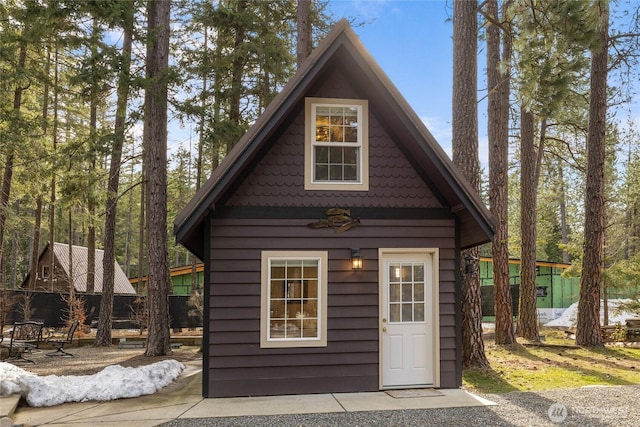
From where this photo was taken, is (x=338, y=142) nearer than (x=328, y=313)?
No

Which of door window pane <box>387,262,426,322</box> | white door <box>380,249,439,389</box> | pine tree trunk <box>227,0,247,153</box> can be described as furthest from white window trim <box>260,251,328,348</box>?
pine tree trunk <box>227,0,247,153</box>

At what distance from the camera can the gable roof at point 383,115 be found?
22.2 ft

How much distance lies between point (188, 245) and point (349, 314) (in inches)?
105

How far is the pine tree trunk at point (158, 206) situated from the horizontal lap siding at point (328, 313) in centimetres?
401

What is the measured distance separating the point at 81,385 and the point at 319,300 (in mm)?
3415

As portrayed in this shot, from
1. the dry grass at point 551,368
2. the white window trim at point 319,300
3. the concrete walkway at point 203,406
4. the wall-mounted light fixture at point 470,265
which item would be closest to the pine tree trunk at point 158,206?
the concrete walkway at point 203,406

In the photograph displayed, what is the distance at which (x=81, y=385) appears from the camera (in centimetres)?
696

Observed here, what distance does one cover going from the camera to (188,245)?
25.9 feet

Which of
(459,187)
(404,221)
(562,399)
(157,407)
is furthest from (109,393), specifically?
(562,399)

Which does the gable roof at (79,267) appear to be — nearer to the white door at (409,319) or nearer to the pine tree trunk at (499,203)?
the pine tree trunk at (499,203)

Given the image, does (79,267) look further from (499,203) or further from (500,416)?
(500,416)

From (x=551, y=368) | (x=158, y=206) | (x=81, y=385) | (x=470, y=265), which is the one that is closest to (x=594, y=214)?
(x=551, y=368)

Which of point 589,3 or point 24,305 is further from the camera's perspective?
point 24,305

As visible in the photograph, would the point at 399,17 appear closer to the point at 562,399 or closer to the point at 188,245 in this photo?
the point at 188,245
